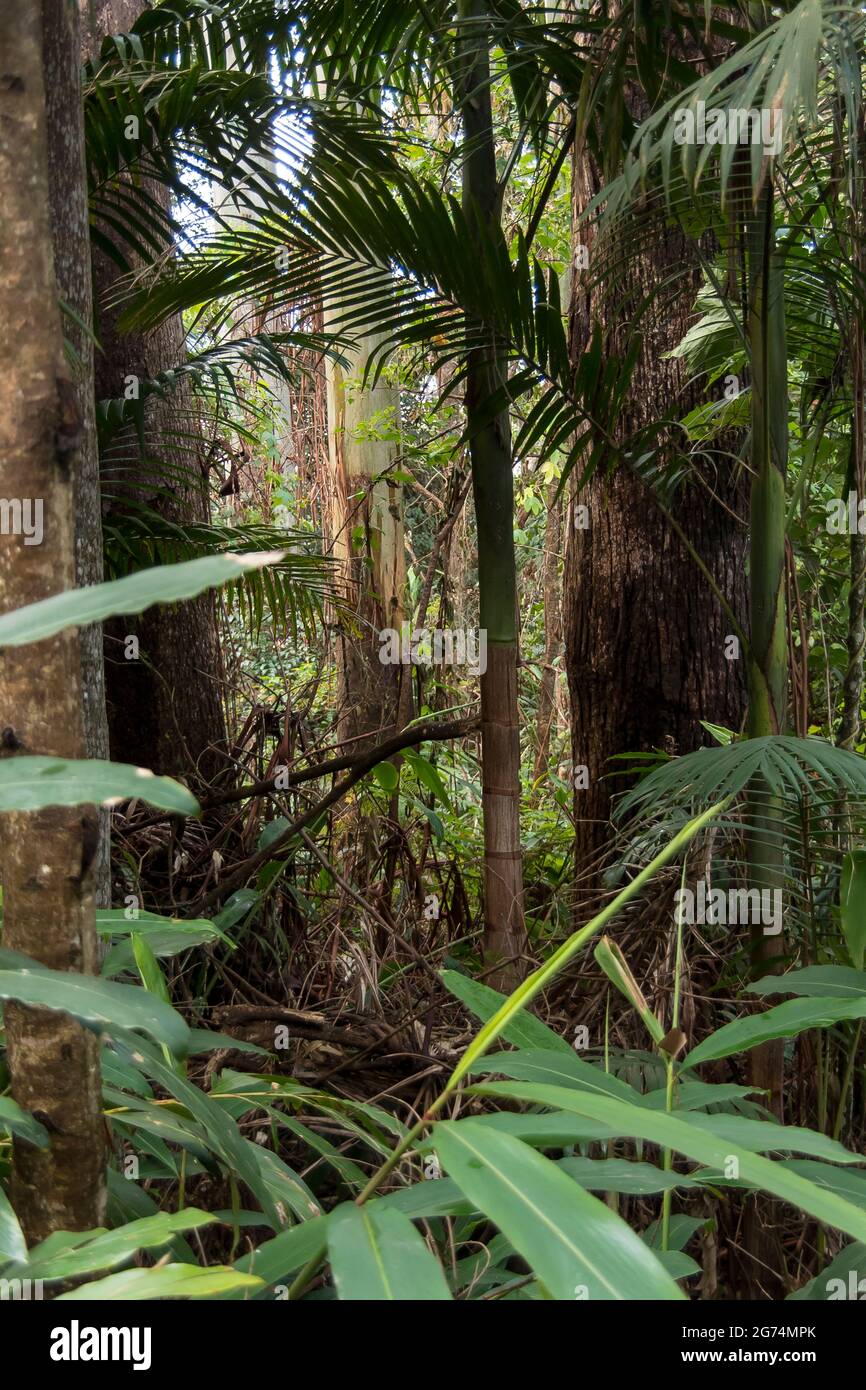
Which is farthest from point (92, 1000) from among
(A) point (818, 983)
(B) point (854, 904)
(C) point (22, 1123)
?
(B) point (854, 904)

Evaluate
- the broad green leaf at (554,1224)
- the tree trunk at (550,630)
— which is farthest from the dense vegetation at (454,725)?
the tree trunk at (550,630)

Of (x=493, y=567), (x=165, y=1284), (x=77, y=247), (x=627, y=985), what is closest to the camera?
(x=165, y=1284)

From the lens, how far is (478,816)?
176 inches

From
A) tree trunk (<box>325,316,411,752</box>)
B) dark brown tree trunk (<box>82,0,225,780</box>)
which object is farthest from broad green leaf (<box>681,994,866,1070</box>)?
tree trunk (<box>325,316,411,752</box>)

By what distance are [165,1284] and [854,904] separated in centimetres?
122

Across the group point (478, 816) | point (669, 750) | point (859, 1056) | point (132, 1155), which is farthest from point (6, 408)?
point (478, 816)

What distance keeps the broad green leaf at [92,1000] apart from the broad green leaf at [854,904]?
3.61 feet

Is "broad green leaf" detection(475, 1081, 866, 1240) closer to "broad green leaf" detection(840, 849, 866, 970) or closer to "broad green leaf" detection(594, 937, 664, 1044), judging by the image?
"broad green leaf" detection(594, 937, 664, 1044)

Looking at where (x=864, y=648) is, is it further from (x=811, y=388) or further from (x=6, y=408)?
(x=6, y=408)

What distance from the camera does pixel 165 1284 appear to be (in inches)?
23.8

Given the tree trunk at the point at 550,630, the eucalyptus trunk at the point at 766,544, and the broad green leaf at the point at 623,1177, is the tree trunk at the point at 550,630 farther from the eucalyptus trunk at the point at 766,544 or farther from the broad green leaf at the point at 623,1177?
the broad green leaf at the point at 623,1177

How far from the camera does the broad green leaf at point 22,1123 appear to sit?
0.70m

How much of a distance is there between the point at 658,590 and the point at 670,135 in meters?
1.66

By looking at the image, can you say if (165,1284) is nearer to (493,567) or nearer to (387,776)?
(493,567)
